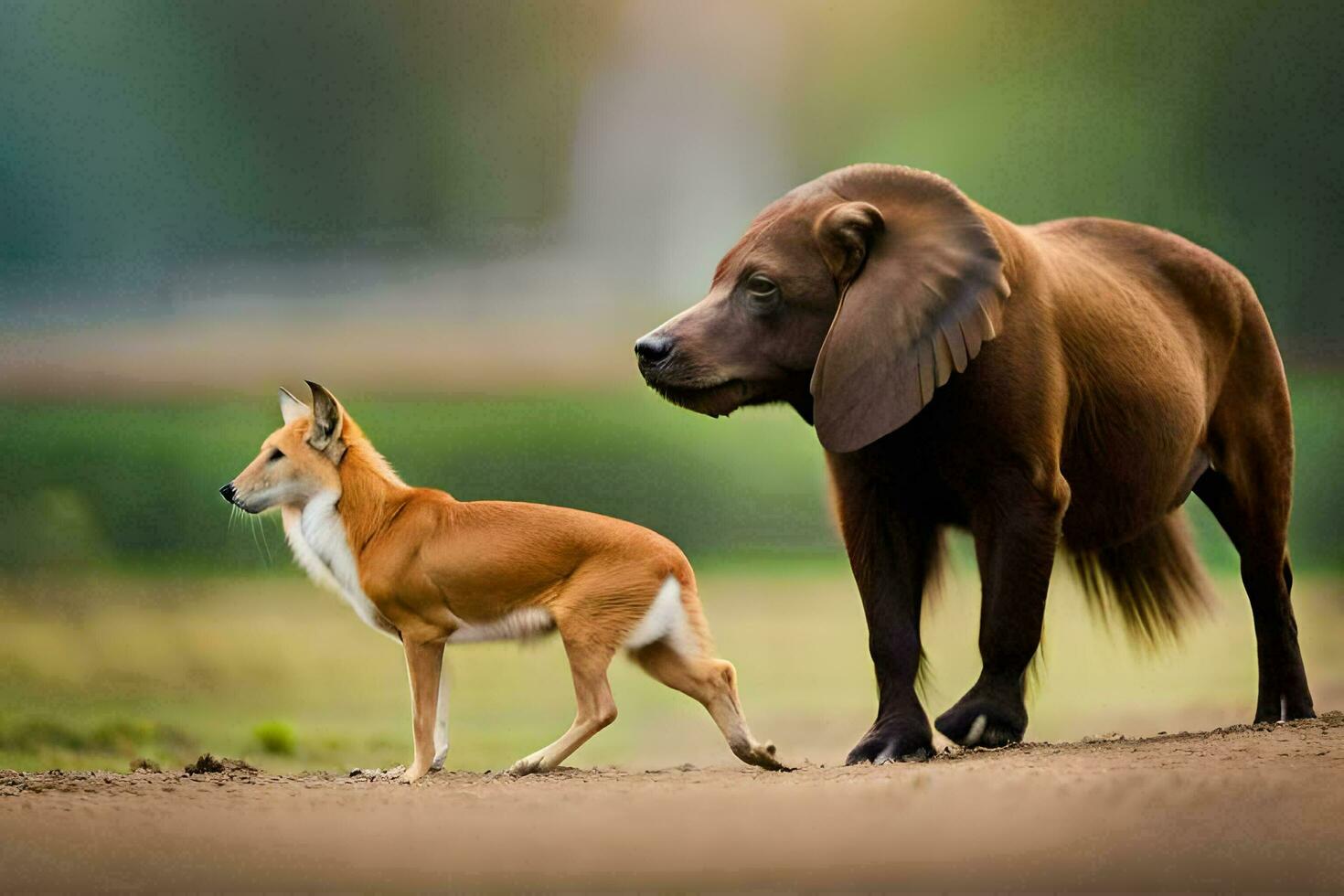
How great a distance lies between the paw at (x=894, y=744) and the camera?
218 inches

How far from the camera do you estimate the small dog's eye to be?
5.43m

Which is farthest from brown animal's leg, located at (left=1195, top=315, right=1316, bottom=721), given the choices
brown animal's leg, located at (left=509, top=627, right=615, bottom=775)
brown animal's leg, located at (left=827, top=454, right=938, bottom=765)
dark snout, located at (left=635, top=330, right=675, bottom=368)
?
brown animal's leg, located at (left=509, top=627, right=615, bottom=775)

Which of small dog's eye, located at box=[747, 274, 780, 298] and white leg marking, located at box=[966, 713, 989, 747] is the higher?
small dog's eye, located at box=[747, 274, 780, 298]

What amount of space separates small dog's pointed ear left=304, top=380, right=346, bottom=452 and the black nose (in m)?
1.10

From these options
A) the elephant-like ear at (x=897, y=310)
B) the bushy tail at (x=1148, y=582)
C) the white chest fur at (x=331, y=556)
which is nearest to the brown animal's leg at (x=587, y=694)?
the white chest fur at (x=331, y=556)

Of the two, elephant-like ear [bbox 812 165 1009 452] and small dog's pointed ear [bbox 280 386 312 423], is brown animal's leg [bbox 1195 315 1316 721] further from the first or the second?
small dog's pointed ear [bbox 280 386 312 423]

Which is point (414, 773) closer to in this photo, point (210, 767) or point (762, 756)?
point (210, 767)

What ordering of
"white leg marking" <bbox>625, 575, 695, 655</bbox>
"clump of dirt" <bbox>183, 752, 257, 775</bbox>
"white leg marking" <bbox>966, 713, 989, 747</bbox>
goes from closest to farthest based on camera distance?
"white leg marking" <bbox>966, 713, 989, 747</bbox> → "white leg marking" <bbox>625, 575, 695, 655</bbox> → "clump of dirt" <bbox>183, 752, 257, 775</bbox>

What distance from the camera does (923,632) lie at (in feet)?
19.4

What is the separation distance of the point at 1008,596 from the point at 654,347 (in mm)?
1301

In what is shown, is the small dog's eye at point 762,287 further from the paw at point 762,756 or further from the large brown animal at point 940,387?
the paw at point 762,756

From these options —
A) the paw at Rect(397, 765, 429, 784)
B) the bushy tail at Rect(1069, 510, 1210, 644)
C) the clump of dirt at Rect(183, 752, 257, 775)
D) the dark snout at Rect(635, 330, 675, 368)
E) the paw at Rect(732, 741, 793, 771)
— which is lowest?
the clump of dirt at Rect(183, 752, 257, 775)

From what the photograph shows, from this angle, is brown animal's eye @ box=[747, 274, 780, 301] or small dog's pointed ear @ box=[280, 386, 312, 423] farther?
small dog's pointed ear @ box=[280, 386, 312, 423]

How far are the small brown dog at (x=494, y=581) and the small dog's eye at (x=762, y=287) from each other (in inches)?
33.7
